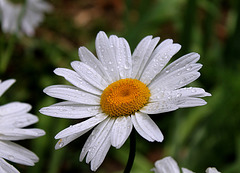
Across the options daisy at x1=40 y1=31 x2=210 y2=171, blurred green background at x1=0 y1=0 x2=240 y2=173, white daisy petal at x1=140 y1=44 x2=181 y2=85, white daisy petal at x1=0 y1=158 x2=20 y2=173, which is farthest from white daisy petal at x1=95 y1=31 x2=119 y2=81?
blurred green background at x1=0 y1=0 x2=240 y2=173

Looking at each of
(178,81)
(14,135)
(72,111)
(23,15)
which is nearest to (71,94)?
(72,111)

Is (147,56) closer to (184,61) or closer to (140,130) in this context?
(184,61)

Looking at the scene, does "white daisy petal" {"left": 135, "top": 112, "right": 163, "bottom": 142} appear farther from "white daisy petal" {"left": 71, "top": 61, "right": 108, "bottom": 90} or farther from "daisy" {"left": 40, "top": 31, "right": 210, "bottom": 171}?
"white daisy petal" {"left": 71, "top": 61, "right": 108, "bottom": 90}

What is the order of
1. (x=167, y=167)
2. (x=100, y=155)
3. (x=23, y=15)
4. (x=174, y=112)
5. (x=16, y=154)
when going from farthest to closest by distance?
1. (x=23, y=15)
2. (x=174, y=112)
3. (x=16, y=154)
4. (x=167, y=167)
5. (x=100, y=155)

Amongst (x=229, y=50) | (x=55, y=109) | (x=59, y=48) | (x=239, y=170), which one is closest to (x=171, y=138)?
(x=239, y=170)

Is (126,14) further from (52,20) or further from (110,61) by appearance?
(110,61)

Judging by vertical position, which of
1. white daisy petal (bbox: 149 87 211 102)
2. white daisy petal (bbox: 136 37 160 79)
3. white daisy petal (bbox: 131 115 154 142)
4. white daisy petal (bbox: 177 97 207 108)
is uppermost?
white daisy petal (bbox: 136 37 160 79)

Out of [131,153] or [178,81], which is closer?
[131,153]

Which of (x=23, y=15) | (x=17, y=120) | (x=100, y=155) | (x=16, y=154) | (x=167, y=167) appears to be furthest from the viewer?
(x=23, y=15)
